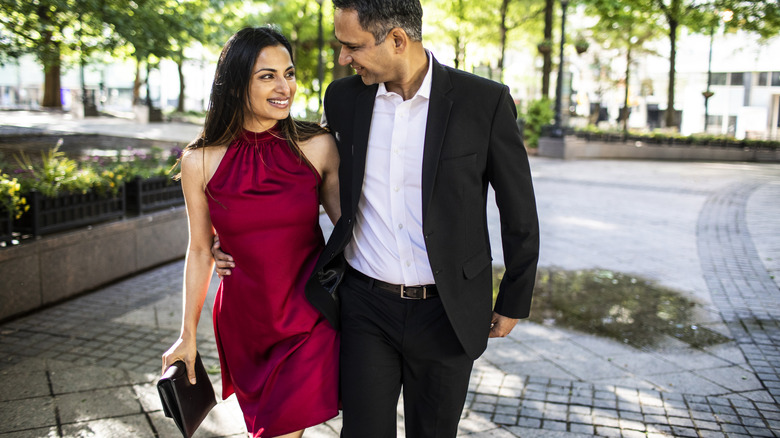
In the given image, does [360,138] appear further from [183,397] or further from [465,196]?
[183,397]

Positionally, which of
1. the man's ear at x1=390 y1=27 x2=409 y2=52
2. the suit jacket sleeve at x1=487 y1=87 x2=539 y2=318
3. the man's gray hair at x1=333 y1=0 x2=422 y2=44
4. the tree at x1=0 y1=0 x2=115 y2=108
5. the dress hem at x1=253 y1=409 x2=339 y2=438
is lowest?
the dress hem at x1=253 y1=409 x2=339 y2=438

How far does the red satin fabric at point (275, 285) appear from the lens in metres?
2.51

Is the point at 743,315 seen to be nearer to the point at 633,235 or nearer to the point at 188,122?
the point at 633,235

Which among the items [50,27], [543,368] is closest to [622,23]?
[50,27]

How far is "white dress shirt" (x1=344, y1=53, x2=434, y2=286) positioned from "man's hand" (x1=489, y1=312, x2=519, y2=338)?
1.14 feet

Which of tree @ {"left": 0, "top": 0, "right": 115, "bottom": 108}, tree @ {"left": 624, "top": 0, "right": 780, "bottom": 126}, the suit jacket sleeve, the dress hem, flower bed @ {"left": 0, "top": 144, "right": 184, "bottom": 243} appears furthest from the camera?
tree @ {"left": 624, "top": 0, "right": 780, "bottom": 126}

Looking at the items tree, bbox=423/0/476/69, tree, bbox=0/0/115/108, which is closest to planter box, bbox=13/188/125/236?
tree, bbox=0/0/115/108

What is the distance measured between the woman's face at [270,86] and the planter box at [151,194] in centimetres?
546

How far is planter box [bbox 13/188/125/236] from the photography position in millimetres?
6027

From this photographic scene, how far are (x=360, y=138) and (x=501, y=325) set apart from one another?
2.99 feet

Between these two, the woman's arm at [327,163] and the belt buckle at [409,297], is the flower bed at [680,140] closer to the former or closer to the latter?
the woman's arm at [327,163]

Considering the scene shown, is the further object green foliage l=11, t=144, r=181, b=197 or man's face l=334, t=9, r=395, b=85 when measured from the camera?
green foliage l=11, t=144, r=181, b=197

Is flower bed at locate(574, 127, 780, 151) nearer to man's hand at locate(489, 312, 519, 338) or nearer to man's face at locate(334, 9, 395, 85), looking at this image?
man's hand at locate(489, 312, 519, 338)

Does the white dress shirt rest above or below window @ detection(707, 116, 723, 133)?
below
